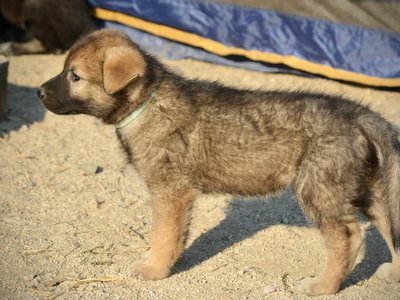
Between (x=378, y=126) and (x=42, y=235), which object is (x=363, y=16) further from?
(x=42, y=235)

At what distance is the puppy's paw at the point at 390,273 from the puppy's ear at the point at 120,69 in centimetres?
223

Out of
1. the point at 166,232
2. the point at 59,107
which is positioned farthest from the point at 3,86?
the point at 166,232

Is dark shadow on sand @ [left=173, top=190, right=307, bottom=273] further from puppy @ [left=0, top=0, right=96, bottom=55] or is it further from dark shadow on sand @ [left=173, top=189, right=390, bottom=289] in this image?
puppy @ [left=0, top=0, right=96, bottom=55]

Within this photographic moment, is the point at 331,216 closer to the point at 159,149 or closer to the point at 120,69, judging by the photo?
the point at 159,149

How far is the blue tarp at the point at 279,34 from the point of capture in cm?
775

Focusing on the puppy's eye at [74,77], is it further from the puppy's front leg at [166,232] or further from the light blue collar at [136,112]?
the puppy's front leg at [166,232]

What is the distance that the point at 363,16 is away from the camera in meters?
7.77

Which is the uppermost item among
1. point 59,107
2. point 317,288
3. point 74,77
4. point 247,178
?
point 74,77

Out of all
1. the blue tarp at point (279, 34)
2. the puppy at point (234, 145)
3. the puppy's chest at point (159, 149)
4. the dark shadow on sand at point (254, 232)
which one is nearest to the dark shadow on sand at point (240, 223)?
the dark shadow on sand at point (254, 232)

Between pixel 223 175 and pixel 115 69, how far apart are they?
106 cm

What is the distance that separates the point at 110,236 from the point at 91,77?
1344 millimetres

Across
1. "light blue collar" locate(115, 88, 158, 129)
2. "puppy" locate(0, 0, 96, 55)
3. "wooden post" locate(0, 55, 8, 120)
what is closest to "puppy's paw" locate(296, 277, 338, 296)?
"light blue collar" locate(115, 88, 158, 129)

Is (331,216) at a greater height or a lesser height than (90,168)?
greater

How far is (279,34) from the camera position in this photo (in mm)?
8039
